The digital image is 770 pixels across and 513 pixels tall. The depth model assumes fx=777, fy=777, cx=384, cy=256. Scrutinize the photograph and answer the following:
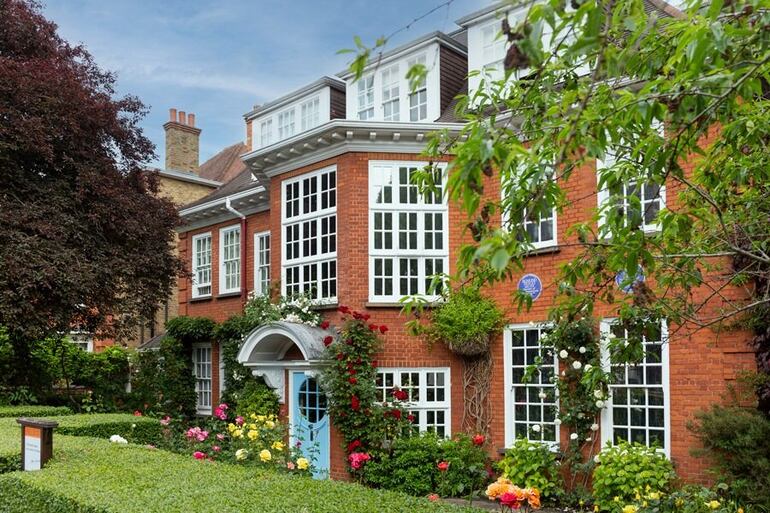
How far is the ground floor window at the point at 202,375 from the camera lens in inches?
787

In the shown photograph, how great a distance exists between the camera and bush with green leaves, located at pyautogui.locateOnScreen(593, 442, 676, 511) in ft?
34.9

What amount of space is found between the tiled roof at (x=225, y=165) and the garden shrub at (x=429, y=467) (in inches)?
789

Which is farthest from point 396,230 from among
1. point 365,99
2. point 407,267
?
point 365,99

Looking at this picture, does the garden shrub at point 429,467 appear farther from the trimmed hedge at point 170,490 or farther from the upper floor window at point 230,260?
the upper floor window at point 230,260

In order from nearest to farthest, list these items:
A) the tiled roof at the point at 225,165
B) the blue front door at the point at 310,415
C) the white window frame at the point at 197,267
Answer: the blue front door at the point at 310,415, the white window frame at the point at 197,267, the tiled roof at the point at 225,165

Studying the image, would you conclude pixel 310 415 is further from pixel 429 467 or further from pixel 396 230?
pixel 396 230

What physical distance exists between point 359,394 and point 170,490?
22.0 feet

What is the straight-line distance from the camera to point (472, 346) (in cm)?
1329

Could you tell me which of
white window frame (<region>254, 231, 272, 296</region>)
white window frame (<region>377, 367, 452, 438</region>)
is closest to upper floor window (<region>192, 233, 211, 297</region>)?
white window frame (<region>254, 231, 272, 296</region>)

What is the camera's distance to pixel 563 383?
12156mm

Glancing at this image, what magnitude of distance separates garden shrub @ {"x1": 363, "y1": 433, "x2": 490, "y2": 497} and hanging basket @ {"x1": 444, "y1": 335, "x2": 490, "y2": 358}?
1.44 meters

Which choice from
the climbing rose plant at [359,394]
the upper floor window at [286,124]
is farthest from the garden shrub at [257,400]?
the upper floor window at [286,124]

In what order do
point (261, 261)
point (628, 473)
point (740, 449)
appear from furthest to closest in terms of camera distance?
1. point (261, 261)
2. point (628, 473)
3. point (740, 449)

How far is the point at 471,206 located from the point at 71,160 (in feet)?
50.9
